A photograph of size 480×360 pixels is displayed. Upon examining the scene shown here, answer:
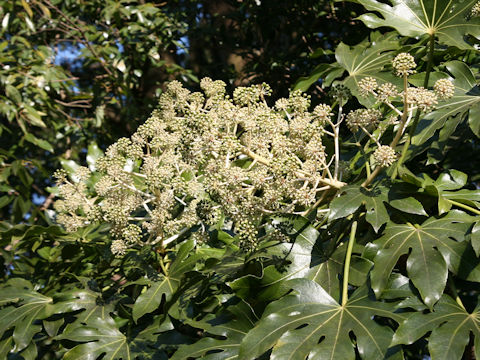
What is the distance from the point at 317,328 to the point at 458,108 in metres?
0.82

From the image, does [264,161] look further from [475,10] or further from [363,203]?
[475,10]

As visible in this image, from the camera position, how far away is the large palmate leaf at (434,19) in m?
1.53

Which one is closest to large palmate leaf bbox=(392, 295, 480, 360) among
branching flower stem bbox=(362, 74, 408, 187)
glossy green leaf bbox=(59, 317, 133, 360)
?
branching flower stem bbox=(362, 74, 408, 187)

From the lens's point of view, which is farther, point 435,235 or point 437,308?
point 435,235

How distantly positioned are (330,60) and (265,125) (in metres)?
1.59

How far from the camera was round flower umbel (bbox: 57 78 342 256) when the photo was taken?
1.32 meters

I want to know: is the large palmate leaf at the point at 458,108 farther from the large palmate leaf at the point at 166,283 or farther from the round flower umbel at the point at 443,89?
the large palmate leaf at the point at 166,283

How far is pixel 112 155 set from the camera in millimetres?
1527

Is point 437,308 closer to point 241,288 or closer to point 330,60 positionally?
point 241,288

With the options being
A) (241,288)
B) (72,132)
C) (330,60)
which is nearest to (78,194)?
(241,288)

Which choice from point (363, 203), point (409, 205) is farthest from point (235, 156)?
point (409, 205)

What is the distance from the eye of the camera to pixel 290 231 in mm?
1448

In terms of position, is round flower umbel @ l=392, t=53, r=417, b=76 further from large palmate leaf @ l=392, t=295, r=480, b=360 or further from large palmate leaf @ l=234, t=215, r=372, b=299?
large palmate leaf @ l=392, t=295, r=480, b=360

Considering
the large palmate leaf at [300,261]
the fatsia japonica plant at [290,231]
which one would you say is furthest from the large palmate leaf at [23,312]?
the large palmate leaf at [300,261]
